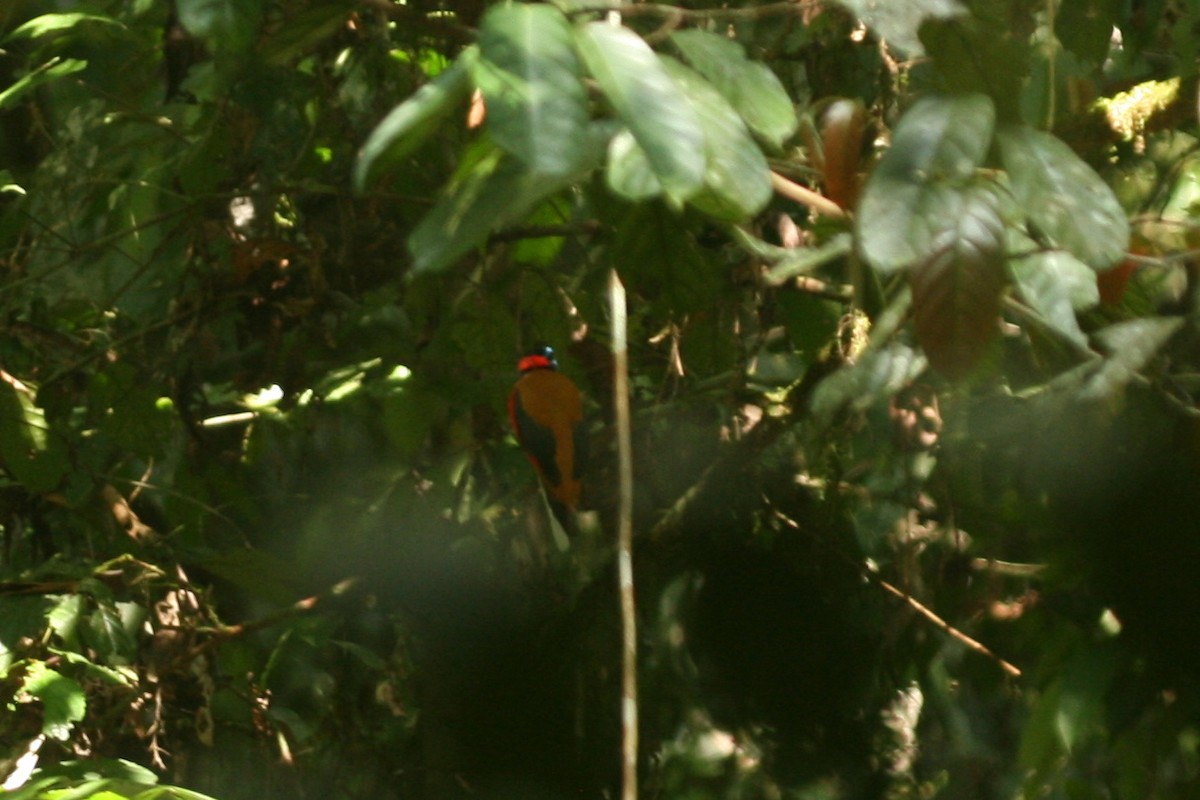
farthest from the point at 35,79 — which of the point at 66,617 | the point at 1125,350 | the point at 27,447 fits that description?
the point at 1125,350

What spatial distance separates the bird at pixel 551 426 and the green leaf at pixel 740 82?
4.25 feet

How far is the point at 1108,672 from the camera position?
1.57 metres

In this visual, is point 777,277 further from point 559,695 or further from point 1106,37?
point 559,695

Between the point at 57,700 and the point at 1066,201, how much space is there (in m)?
1.31

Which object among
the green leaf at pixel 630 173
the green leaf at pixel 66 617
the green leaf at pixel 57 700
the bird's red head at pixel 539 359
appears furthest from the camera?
the bird's red head at pixel 539 359

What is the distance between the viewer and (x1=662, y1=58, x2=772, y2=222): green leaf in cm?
83

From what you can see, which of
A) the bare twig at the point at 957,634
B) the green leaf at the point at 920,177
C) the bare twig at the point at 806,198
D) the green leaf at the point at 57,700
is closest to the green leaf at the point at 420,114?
the green leaf at the point at 920,177

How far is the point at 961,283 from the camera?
94 centimetres

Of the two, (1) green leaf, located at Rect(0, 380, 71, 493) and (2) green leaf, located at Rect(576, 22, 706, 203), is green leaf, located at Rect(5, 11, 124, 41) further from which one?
(2) green leaf, located at Rect(576, 22, 706, 203)

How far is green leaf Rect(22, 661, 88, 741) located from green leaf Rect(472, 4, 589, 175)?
122cm

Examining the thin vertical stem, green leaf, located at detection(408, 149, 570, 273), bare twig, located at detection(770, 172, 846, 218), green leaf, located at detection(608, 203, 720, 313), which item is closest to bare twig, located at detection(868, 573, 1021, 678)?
green leaf, located at detection(608, 203, 720, 313)

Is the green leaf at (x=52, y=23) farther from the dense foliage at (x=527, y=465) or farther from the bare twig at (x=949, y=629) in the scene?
the bare twig at (x=949, y=629)

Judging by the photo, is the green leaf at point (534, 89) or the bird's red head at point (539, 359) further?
the bird's red head at point (539, 359)

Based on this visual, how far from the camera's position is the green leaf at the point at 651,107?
73cm
